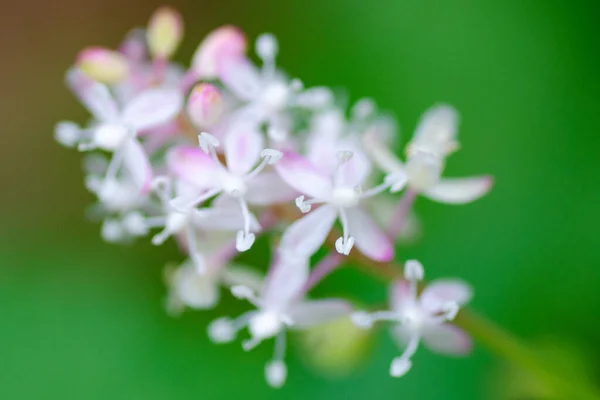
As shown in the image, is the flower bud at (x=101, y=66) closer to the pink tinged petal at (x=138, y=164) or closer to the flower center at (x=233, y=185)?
the pink tinged petal at (x=138, y=164)

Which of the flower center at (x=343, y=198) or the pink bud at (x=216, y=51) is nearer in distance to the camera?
the flower center at (x=343, y=198)

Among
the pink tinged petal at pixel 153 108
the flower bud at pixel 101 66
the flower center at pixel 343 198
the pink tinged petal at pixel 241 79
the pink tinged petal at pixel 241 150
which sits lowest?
the flower center at pixel 343 198

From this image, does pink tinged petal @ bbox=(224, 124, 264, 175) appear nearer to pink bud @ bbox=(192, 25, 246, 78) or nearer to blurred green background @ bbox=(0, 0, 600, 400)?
pink bud @ bbox=(192, 25, 246, 78)

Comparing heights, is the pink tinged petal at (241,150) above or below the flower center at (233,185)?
above

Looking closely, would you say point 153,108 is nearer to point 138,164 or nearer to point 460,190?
point 138,164

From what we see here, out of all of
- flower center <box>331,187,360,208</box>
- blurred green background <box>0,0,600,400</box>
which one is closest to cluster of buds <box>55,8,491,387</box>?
flower center <box>331,187,360,208</box>

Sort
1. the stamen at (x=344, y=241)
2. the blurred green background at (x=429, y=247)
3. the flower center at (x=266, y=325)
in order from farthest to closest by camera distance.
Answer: the blurred green background at (x=429, y=247) → the flower center at (x=266, y=325) → the stamen at (x=344, y=241)

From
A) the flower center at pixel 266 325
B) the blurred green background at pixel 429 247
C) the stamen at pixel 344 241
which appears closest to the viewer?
the stamen at pixel 344 241

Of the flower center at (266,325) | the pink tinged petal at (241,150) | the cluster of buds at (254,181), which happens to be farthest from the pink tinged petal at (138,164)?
the flower center at (266,325)
